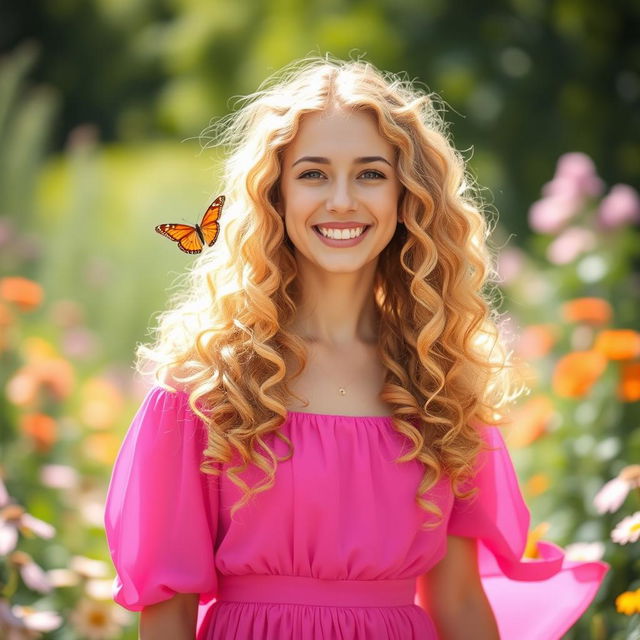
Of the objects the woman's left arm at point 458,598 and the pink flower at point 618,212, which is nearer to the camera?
the woman's left arm at point 458,598

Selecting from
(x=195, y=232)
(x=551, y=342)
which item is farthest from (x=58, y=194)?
(x=195, y=232)

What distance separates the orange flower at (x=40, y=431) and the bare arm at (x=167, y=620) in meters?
1.54

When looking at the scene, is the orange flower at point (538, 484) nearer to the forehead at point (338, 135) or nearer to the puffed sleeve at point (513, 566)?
the puffed sleeve at point (513, 566)

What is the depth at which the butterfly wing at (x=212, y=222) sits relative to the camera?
2.43 meters

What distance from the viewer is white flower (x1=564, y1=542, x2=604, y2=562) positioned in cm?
300

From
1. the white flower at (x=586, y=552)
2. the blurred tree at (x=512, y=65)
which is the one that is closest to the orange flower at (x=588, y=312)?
the white flower at (x=586, y=552)

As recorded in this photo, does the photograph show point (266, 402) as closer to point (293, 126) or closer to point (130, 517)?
point (130, 517)

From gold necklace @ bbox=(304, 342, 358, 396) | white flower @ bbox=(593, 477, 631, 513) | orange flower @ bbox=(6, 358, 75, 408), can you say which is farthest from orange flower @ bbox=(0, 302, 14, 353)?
white flower @ bbox=(593, 477, 631, 513)

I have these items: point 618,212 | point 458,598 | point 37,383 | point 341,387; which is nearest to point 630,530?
point 458,598

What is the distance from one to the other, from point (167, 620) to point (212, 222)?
0.81 meters

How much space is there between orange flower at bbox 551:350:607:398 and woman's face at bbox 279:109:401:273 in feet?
4.14

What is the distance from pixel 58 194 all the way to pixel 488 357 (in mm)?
6652

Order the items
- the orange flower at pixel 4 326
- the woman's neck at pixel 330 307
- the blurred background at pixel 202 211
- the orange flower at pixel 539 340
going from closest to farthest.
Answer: the woman's neck at pixel 330 307 → the blurred background at pixel 202 211 → the orange flower at pixel 539 340 → the orange flower at pixel 4 326

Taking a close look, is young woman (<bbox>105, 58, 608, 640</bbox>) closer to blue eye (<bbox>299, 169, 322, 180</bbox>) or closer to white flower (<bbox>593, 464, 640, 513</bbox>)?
blue eye (<bbox>299, 169, 322, 180</bbox>)
